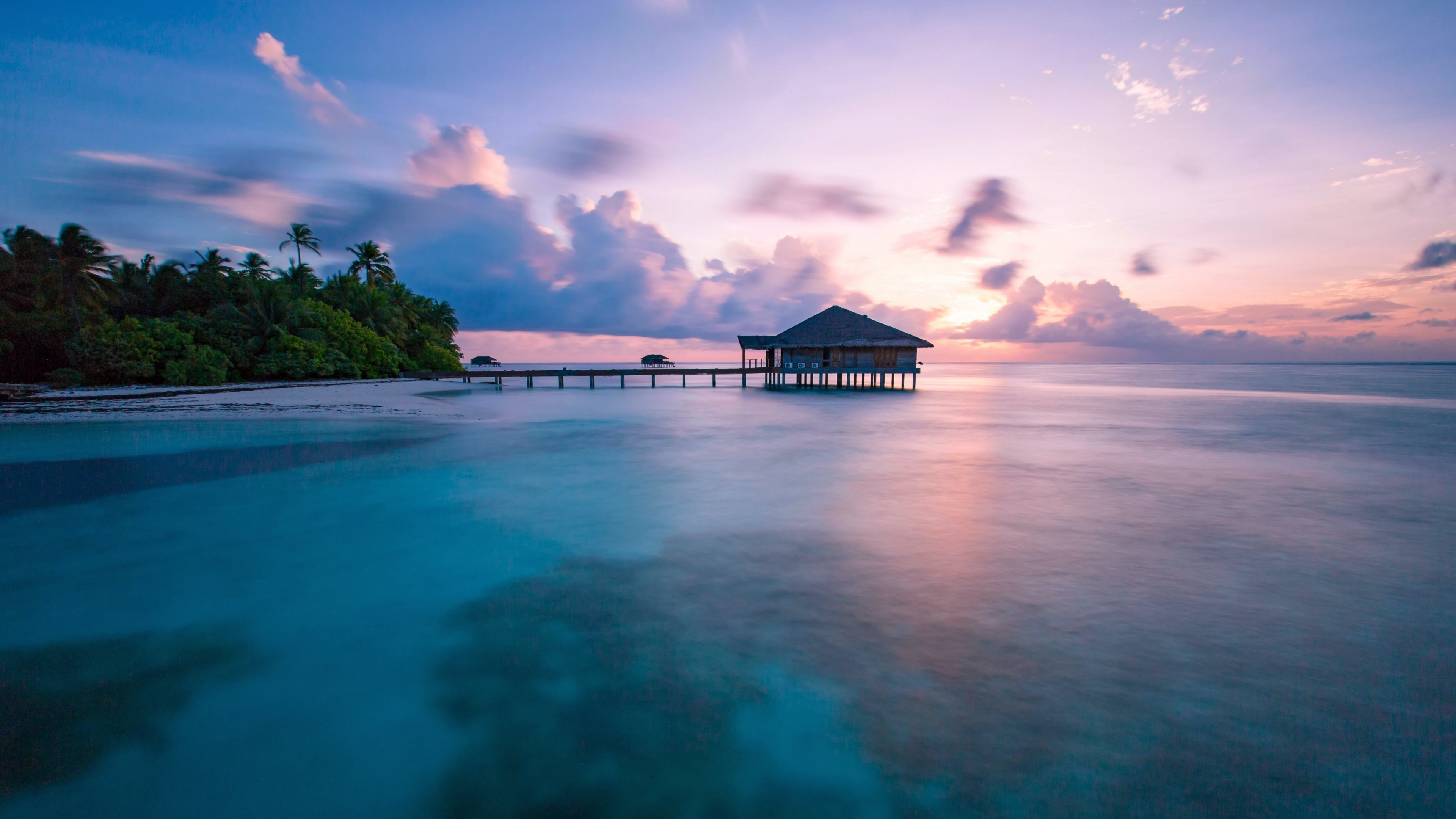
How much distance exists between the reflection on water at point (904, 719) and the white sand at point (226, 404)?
75.2 feet

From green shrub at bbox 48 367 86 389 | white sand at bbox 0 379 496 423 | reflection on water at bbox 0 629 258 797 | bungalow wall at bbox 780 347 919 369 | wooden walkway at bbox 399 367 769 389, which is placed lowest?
reflection on water at bbox 0 629 258 797

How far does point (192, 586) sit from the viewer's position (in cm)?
700

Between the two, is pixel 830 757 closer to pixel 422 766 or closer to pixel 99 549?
pixel 422 766

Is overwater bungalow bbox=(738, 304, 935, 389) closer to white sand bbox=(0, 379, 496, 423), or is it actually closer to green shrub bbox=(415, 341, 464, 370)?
white sand bbox=(0, 379, 496, 423)

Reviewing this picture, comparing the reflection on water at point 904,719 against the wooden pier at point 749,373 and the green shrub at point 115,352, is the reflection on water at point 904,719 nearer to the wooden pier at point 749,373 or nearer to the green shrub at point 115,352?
the wooden pier at point 749,373

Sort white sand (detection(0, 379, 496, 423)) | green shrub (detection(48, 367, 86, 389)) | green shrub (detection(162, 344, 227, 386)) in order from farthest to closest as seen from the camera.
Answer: green shrub (detection(162, 344, 227, 386))
green shrub (detection(48, 367, 86, 389))
white sand (detection(0, 379, 496, 423))

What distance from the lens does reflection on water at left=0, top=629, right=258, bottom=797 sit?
3879 millimetres

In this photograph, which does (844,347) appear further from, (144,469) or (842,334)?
(144,469)

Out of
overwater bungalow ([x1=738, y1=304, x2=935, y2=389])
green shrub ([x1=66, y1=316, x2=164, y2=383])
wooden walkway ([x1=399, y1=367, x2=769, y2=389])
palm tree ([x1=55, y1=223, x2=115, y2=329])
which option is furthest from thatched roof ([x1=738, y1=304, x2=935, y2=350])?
palm tree ([x1=55, y1=223, x2=115, y2=329])

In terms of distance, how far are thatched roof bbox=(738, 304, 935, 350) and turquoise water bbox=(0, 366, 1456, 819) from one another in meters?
27.0

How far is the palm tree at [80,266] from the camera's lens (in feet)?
104

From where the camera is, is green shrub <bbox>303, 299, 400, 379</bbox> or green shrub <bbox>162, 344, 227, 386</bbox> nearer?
green shrub <bbox>162, 344, 227, 386</bbox>

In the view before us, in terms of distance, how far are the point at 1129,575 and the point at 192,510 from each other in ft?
50.4

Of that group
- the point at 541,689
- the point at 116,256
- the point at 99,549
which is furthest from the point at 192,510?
the point at 116,256
